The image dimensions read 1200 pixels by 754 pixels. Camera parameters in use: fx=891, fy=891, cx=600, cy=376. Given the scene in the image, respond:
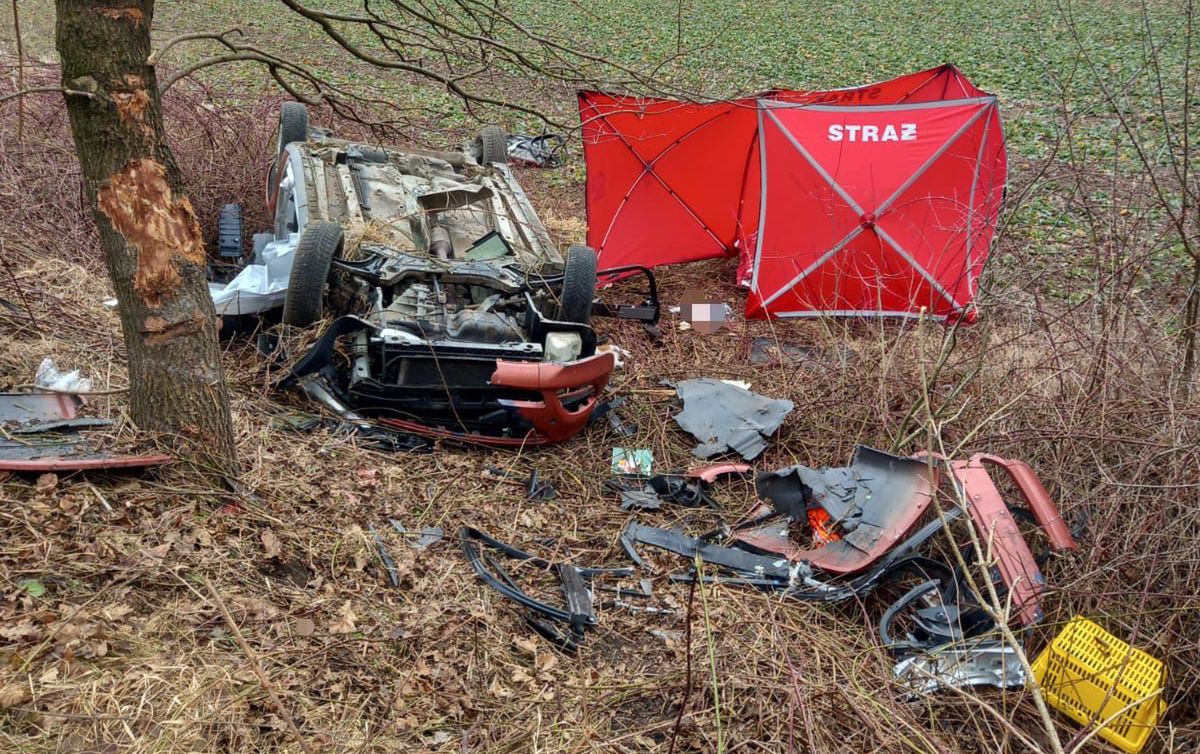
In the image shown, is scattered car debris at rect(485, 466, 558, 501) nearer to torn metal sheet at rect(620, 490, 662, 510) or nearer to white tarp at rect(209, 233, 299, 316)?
torn metal sheet at rect(620, 490, 662, 510)

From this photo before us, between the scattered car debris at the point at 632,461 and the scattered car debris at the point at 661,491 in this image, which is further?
the scattered car debris at the point at 632,461

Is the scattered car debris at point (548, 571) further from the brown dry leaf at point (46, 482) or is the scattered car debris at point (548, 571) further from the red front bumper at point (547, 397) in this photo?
the brown dry leaf at point (46, 482)

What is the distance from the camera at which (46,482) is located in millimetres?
3477

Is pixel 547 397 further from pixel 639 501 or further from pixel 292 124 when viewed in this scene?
pixel 292 124

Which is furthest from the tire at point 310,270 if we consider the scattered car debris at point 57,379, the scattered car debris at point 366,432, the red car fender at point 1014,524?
the red car fender at point 1014,524

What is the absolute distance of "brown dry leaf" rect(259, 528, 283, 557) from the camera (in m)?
3.69

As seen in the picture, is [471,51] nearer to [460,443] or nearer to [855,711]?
[460,443]

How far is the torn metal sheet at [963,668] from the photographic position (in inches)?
132

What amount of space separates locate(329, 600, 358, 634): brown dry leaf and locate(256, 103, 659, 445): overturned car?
Result: 5.65 ft

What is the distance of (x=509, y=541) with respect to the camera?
445 cm

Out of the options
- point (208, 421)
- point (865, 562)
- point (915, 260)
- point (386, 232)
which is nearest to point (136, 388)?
point (208, 421)

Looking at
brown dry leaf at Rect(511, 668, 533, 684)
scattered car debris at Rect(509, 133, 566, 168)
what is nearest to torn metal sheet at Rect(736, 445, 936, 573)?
brown dry leaf at Rect(511, 668, 533, 684)

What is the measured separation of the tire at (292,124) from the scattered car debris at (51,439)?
398 centimetres

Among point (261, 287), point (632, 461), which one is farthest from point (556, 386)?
point (261, 287)
